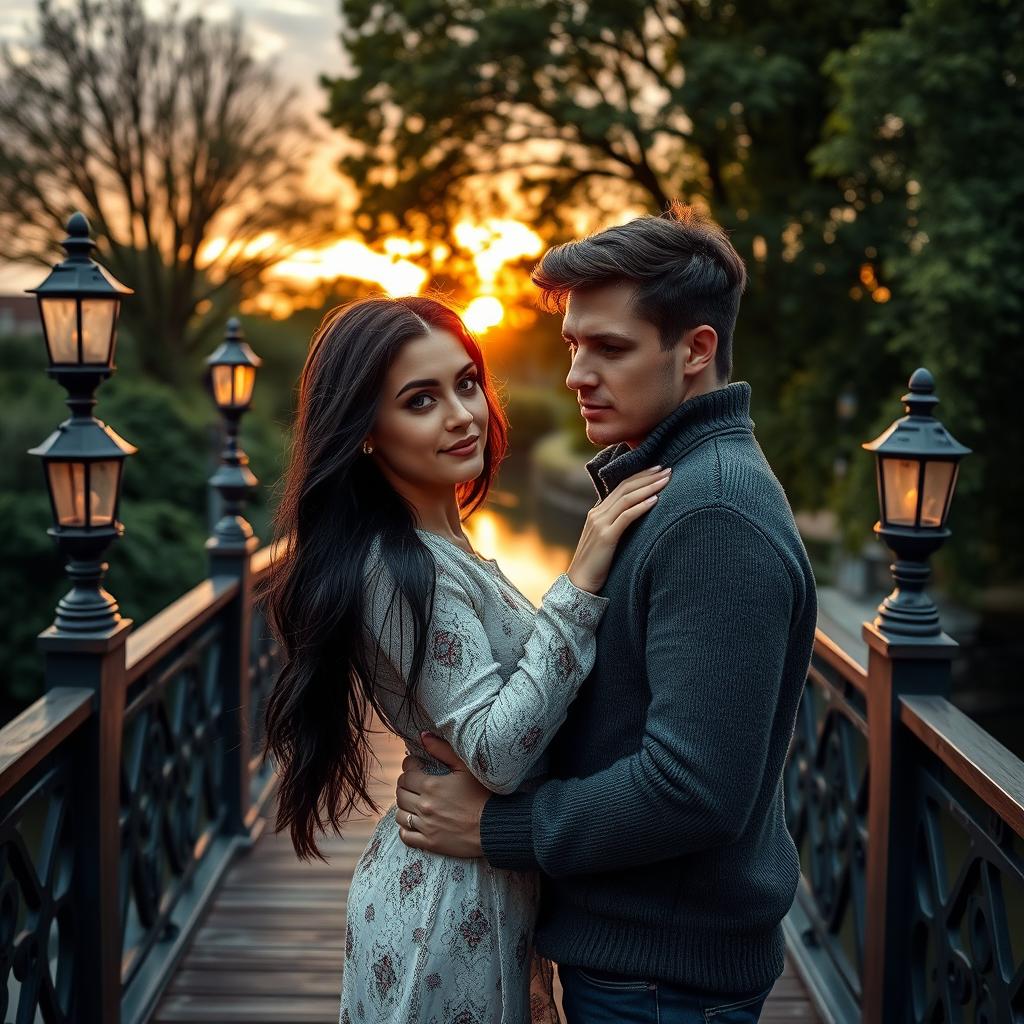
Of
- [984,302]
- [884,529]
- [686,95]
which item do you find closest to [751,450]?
[884,529]

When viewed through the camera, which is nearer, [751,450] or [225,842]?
[751,450]

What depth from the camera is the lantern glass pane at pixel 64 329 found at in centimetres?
294

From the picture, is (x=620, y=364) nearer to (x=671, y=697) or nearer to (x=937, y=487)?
(x=671, y=697)

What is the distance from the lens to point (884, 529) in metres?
2.97

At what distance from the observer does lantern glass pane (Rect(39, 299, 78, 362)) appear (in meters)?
2.94

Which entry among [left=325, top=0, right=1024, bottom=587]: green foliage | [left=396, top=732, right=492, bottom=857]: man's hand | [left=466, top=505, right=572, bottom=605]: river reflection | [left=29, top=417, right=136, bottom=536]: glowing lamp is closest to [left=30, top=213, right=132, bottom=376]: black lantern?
[left=29, top=417, right=136, bottom=536]: glowing lamp

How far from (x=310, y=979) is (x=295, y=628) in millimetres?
2108

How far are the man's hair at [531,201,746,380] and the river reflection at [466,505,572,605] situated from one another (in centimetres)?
1667

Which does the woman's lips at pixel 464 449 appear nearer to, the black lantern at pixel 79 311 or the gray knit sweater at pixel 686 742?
the gray knit sweater at pixel 686 742

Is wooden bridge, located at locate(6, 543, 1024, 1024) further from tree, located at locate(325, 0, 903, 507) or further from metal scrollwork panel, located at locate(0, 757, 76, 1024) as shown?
tree, located at locate(325, 0, 903, 507)

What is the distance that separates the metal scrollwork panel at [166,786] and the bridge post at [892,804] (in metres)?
1.80

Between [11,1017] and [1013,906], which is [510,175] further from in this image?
[11,1017]

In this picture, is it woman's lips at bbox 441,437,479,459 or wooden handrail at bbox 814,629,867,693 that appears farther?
wooden handrail at bbox 814,629,867,693

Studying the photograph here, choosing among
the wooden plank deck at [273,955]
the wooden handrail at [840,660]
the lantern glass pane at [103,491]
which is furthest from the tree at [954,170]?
the lantern glass pane at [103,491]
